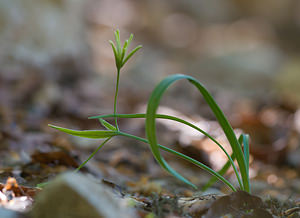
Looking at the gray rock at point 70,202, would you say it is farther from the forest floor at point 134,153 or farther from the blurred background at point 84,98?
the blurred background at point 84,98

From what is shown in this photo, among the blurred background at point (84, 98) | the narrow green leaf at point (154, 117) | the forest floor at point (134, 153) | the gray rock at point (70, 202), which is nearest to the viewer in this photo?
the gray rock at point (70, 202)

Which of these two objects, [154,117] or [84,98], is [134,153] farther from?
[154,117]

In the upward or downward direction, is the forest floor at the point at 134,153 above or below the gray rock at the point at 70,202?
below

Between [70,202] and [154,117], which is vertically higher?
[154,117]

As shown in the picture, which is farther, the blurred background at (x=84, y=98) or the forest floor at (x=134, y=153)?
the blurred background at (x=84, y=98)

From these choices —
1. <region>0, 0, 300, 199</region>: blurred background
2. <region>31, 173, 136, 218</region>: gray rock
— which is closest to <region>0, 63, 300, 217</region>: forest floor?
<region>0, 0, 300, 199</region>: blurred background

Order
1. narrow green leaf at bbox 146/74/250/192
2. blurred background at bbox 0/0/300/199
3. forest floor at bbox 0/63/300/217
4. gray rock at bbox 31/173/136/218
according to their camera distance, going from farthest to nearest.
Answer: blurred background at bbox 0/0/300/199 < forest floor at bbox 0/63/300/217 < narrow green leaf at bbox 146/74/250/192 < gray rock at bbox 31/173/136/218

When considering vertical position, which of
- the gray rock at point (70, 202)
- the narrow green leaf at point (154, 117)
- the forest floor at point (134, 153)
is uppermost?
the narrow green leaf at point (154, 117)

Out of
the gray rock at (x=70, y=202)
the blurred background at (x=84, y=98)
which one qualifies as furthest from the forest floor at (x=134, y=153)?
the gray rock at (x=70, y=202)

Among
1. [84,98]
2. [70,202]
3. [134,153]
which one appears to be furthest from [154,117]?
[84,98]

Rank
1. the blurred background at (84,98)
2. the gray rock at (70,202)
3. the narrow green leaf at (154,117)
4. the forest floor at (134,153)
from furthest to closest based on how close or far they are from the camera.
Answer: the blurred background at (84,98) < the forest floor at (134,153) < the narrow green leaf at (154,117) < the gray rock at (70,202)

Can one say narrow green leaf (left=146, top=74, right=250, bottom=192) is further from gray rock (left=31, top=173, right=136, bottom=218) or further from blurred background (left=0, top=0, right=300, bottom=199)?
blurred background (left=0, top=0, right=300, bottom=199)
